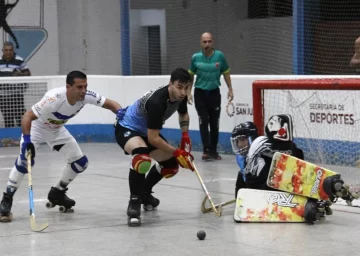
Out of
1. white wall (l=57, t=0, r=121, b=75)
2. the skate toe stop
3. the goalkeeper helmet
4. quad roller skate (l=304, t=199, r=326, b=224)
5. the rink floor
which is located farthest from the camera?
white wall (l=57, t=0, r=121, b=75)

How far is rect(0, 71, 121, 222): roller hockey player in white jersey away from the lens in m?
8.47

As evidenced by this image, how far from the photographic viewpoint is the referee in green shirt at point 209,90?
13227mm

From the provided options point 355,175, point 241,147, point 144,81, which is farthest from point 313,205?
point 144,81

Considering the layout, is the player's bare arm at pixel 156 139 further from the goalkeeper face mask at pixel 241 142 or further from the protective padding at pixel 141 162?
the goalkeeper face mask at pixel 241 142

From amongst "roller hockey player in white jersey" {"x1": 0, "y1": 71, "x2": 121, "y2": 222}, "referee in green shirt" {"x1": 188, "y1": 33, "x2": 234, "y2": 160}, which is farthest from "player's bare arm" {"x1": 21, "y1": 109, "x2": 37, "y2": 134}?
"referee in green shirt" {"x1": 188, "y1": 33, "x2": 234, "y2": 160}

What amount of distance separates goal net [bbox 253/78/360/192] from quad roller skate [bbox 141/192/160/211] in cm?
206

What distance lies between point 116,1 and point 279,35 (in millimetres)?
4724

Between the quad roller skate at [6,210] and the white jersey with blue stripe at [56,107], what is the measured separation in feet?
2.64

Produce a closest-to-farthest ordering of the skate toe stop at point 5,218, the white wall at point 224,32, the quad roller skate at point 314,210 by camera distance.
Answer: the quad roller skate at point 314,210, the skate toe stop at point 5,218, the white wall at point 224,32

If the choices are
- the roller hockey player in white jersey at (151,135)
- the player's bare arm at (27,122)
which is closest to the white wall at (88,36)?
the roller hockey player in white jersey at (151,135)

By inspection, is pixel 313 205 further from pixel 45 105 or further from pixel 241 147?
pixel 45 105

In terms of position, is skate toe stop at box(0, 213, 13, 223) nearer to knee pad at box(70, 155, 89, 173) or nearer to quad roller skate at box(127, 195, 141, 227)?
knee pad at box(70, 155, 89, 173)

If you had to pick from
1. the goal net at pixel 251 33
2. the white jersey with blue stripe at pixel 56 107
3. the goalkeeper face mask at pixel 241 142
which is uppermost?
the goal net at pixel 251 33

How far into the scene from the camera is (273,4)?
18047 mm
